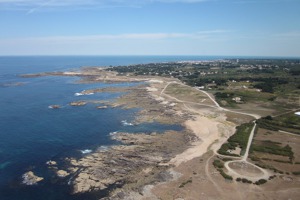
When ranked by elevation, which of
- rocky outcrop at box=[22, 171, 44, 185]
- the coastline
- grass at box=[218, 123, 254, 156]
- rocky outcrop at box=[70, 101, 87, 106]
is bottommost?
rocky outcrop at box=[22, 171, 44, 185]

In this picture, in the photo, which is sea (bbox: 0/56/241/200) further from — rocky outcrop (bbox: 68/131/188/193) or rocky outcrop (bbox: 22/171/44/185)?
rocky outcrop (bbox: 68/131/188/193)

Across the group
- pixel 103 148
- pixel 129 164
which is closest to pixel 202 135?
pixel 103 148

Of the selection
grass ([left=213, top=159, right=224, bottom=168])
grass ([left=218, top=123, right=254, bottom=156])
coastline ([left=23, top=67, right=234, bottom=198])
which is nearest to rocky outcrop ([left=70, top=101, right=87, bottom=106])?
coastline ([left=23, top=67, right=234, bottom=198])

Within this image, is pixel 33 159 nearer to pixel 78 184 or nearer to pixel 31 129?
pixel 78 184

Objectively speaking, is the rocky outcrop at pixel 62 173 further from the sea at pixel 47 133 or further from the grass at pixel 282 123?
the grass at pixel 282 123

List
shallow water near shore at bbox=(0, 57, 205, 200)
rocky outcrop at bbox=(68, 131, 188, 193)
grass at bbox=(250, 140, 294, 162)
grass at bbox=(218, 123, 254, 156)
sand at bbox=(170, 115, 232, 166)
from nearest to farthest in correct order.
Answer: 1. shallow water near shore at bbox=(0, 57, 205, 200)
2. rocky outcrop at bbox=(68, 131, 188, 193)
3. sand at bbox=(170, 115, 232, 166)
4. grass at bbox=(250, 140, 294, 162)
5. grass at bbox=(218, 123, 254, 156)

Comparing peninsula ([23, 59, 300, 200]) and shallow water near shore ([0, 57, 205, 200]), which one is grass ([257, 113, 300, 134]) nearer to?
peninsula ([23, 59, 300, 200])

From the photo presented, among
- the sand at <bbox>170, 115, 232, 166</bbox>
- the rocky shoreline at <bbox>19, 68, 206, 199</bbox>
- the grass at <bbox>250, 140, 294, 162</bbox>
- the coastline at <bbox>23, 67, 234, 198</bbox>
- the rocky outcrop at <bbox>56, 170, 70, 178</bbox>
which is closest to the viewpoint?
the rocky shoreline at <bbox>19, 68, 206, 199</bbox>

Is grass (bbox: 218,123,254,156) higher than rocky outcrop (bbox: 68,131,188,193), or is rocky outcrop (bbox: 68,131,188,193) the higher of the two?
grass (bbox: 218,123,254,156)

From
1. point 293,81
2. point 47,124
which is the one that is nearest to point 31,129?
point 47,124

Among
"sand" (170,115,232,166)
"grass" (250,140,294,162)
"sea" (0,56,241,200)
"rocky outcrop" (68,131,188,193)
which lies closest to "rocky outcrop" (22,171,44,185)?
"sea" (0,56,241,200)

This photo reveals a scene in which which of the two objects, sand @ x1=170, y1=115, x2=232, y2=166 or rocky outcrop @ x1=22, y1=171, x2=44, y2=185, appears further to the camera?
sand @ x1=170, y1=115, x2=232, y2=166
